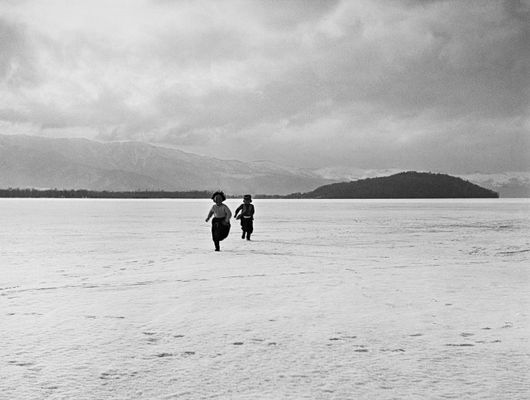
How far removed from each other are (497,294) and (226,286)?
421 cm

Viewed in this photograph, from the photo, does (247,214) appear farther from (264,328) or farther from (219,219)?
(264,328)

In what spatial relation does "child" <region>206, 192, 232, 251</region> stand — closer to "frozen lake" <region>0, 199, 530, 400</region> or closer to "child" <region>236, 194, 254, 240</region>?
"frozen lake" <region>0, 199, 530, 400</region>

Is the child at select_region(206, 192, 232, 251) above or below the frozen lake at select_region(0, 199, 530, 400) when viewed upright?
above

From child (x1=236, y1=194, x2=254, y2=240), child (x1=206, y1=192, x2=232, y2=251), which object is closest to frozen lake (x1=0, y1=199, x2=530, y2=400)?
child (x1=206, y1=192, x2=232, y2=251)

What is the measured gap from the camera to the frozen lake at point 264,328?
173 inches

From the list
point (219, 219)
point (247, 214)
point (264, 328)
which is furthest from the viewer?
point (247, 214)

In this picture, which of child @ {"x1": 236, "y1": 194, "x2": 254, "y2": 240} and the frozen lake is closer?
the frozen lake

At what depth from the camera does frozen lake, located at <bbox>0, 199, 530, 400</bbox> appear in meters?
4.39

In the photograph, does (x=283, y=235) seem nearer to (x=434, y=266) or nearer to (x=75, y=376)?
(x=434, y=266)

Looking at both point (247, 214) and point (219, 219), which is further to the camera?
point (247, 214)

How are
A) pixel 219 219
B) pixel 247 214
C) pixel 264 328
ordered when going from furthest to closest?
pixel 247 214 → pixel 219 219 → pixel 264 328

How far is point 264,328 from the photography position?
6.40m

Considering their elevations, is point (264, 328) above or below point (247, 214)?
below

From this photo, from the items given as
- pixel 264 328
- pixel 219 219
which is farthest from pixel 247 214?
pixel 264 328
